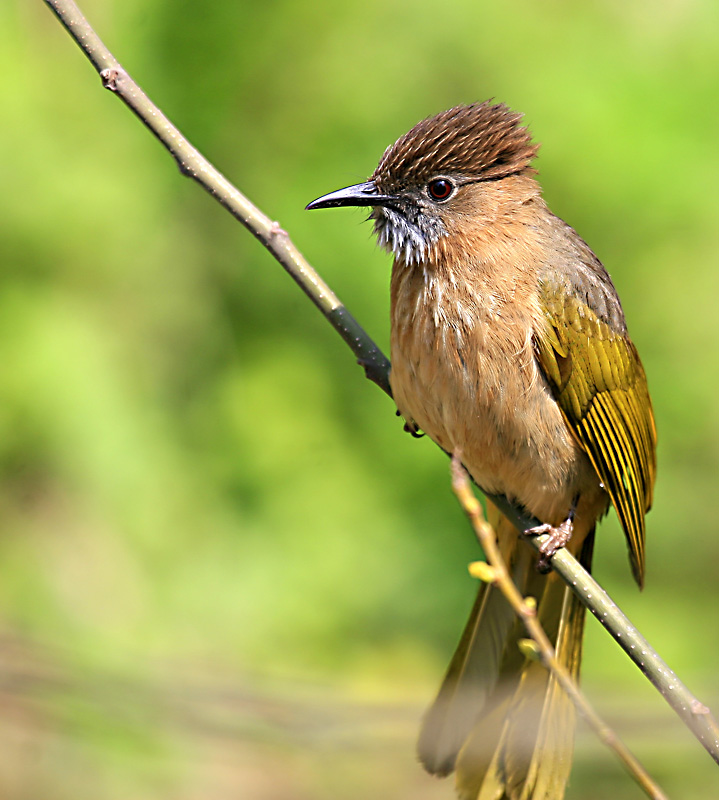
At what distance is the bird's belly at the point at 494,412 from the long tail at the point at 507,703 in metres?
0.37

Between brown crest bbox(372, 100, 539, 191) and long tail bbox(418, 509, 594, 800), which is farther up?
brown crest bbox(372, 100, 539, 191)

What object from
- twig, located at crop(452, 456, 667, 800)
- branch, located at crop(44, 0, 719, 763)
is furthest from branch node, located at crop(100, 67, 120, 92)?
twig, located at crop(452, 456, 667, 800)

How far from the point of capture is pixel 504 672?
4273 millimetres

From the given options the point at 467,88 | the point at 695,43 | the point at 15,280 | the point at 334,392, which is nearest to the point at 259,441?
the point at 334,392

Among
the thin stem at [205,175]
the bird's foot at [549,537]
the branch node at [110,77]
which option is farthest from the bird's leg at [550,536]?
the branch node at [110,77]

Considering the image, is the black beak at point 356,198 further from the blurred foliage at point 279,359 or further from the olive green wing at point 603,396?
the blurred foliage at point 279,359

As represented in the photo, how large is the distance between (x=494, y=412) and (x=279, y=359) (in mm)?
2136

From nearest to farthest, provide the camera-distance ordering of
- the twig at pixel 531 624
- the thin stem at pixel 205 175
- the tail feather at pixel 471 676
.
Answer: the twig at pixel 531 624, the thin stem at pixel 205 175, the tail feather at pixel 471 676

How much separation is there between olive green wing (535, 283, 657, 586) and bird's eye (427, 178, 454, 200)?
56 cm

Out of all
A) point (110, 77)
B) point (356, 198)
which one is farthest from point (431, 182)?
point (110, 77)

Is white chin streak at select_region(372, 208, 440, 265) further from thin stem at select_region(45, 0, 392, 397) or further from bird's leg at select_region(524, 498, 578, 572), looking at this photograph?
bird's leg at select_region(524, 498, 578, 572)

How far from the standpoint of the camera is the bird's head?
4.04m

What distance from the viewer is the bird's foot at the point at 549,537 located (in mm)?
3789

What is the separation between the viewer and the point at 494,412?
3.91 metres
